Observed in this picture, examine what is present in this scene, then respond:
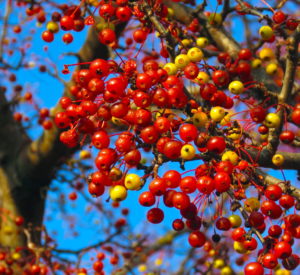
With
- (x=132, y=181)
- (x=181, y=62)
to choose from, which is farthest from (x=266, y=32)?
(x=132, y=181)

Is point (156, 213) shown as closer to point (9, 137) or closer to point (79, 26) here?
point (79, 26)

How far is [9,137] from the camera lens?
20.4ft

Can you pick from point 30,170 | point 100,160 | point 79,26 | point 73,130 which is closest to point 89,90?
point 73,130

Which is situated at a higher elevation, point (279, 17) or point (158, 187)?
point (279, 17)

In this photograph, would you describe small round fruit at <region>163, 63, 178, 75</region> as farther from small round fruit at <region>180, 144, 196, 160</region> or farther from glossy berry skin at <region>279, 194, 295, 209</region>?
glossy berry skin at <region>279, 194, 295, 209</region>

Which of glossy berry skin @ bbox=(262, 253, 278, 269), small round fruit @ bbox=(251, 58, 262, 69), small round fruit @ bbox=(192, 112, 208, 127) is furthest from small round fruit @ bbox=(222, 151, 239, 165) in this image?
small round fruit @ bbox=(251, 58, 262, 69)

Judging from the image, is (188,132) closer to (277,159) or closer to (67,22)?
(277,159)

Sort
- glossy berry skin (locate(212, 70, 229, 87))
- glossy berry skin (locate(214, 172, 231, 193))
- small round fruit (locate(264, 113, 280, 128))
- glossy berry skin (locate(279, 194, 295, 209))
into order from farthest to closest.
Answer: glossy berry skin (locate(212, 70, 229, 87)) < small round fruit (locate(264, 113, 280, 128)) < glossy berry skin (locate(279, 194, 295, 209)) < glossy berry skin (locate(214, 172, 231, 193))

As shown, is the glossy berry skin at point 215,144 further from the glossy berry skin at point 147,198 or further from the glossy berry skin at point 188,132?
the glossy berry skin at point 147,198

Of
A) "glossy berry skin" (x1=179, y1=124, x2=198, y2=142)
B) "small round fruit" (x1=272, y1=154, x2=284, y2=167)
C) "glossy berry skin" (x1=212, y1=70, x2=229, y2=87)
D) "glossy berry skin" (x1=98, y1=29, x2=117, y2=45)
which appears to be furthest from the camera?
"glossy berry skin" (x1=98, y1=29, x2=117, y2=45)

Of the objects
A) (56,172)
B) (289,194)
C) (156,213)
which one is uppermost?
(289,194)

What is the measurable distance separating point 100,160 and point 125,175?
28 cm

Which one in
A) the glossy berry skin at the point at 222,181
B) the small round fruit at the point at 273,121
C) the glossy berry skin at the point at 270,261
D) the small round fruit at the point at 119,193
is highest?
the small round fruit at the point at 273,121

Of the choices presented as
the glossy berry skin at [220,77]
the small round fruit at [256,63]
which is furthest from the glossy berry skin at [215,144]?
the small round fruit at [256,63]
